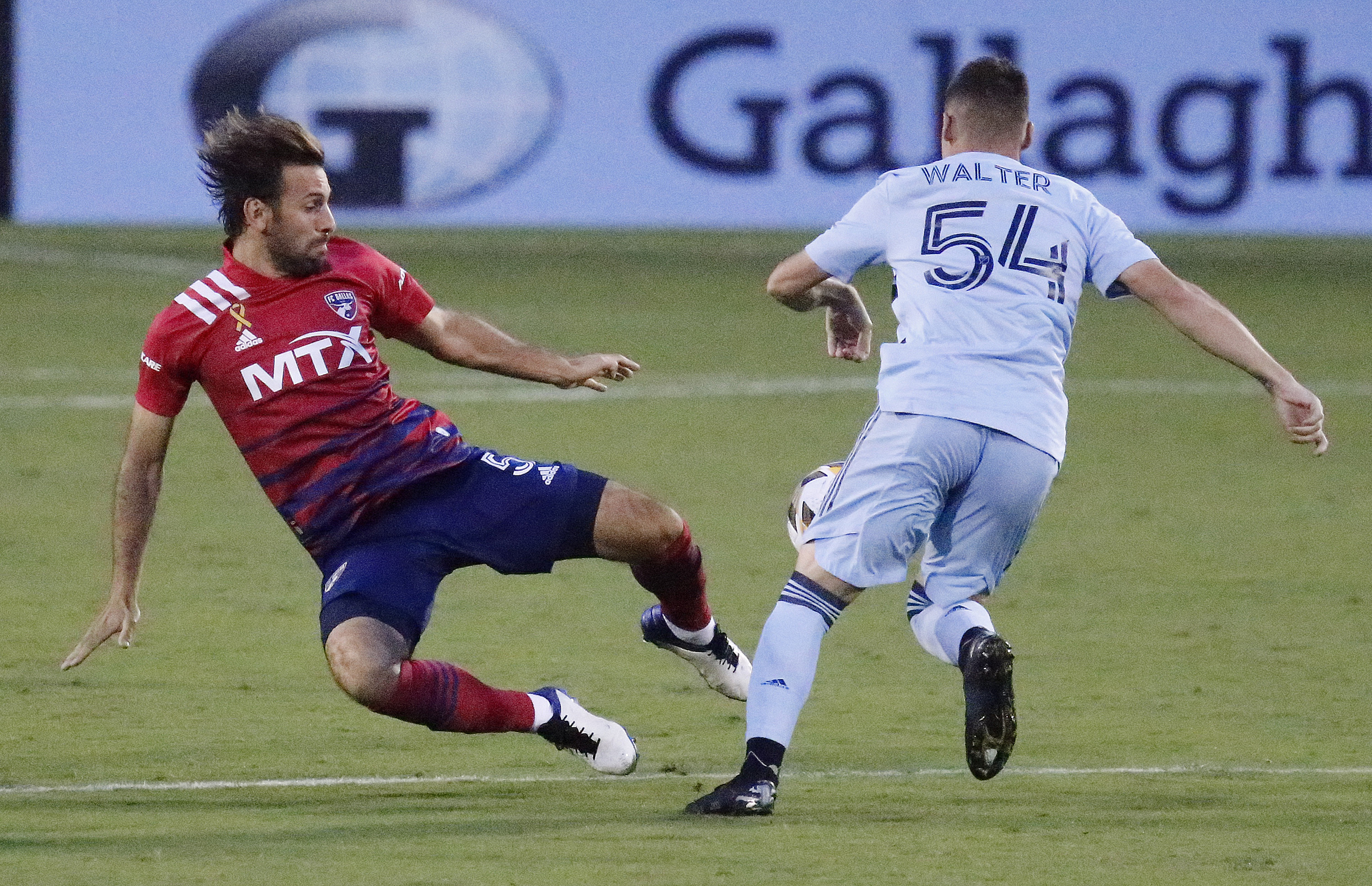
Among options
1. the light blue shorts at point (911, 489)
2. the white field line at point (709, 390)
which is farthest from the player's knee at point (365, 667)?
the white field line at point (709, 390)

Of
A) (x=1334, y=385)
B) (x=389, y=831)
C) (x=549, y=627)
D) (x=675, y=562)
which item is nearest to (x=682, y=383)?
(x=1334, y=385)

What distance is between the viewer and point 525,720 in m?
6.31

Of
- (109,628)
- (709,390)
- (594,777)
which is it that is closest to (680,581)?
(594,777)

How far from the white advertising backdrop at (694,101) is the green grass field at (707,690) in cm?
719

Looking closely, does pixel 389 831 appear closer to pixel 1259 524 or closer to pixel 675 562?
pixel 675 562

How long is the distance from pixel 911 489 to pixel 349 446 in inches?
56.2

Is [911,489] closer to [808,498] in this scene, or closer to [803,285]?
[803,285]

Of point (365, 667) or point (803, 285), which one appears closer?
point (365, 667)

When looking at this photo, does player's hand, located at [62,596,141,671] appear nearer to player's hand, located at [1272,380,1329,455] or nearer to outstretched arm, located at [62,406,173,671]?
outstretched arm, located at [62,406,173,671]

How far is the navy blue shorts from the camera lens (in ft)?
20.7

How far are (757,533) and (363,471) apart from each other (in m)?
4.36

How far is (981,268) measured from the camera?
6164mm

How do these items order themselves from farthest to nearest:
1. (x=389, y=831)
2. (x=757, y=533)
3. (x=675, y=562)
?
(x=757, y=533) → (x=675, y=562) → (x=389, y=831)

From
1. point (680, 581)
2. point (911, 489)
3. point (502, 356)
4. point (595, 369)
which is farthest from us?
point (680, 581)
